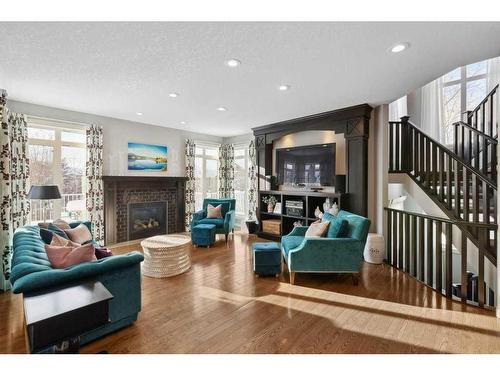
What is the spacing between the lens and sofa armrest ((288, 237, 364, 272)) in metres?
3.06

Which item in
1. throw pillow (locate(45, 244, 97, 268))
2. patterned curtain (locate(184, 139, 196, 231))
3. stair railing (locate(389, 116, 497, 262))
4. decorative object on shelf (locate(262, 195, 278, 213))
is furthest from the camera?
patterned curtain (locate(184, 139, 196, 231))

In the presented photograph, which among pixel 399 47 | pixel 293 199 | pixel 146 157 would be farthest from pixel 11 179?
pixel 399 47

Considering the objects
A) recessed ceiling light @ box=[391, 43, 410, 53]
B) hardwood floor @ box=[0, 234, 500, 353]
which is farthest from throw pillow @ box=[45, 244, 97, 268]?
recessed ceiling light @ box=[391, 43, 410, 53]

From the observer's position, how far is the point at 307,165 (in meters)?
5.07

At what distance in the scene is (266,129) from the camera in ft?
18.6

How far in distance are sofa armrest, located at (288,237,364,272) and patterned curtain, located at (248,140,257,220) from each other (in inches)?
127

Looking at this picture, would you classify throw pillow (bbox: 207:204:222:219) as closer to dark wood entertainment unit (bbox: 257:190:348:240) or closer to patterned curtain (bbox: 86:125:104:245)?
dark wood entertainment unit (bbox: 257:190:348:240)

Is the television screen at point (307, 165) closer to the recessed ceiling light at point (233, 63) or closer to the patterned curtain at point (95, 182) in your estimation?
the recessed ceiling light at point (233, 63)

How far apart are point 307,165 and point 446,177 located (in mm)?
2297

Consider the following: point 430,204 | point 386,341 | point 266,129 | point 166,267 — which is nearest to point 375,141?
point 430,204

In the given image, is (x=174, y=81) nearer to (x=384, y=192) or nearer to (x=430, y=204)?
(x=384, y=192)

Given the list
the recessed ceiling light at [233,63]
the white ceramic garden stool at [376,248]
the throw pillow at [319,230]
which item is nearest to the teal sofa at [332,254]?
the throw pillow at [319,230]
